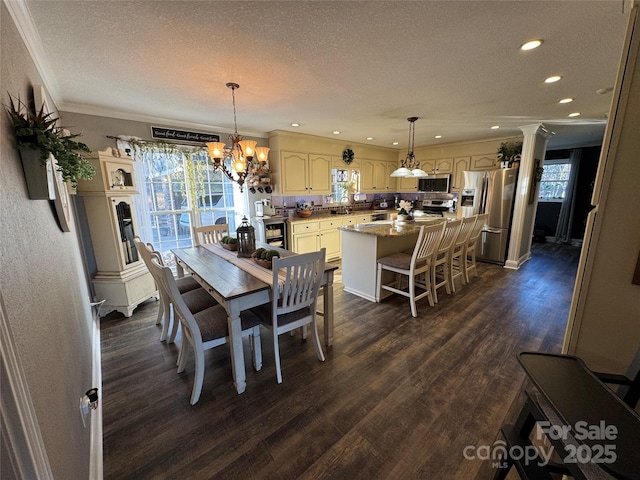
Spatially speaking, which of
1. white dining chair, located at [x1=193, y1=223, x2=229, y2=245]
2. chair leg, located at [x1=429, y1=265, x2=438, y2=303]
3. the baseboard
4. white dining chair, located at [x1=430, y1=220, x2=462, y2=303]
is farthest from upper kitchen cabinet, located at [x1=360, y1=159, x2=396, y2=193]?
the baseboard

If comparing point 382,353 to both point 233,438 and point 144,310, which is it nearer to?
point 233,438

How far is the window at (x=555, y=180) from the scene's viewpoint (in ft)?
21.0

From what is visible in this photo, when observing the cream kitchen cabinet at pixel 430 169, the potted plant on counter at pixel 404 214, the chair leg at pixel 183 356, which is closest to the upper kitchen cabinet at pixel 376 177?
the cream kitchen cabinet at pixel 430 169

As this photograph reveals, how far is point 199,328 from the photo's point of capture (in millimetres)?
1842

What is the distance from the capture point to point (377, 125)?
395cm

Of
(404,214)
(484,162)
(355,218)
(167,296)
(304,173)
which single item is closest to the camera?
(167,296)

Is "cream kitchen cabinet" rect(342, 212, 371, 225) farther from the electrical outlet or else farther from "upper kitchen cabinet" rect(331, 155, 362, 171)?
the electrical outlet

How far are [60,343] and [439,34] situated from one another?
261 cm

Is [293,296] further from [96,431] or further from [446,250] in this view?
[446,250]

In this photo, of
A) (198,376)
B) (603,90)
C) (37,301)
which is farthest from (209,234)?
(603,90)

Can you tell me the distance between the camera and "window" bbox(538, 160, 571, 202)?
641cm

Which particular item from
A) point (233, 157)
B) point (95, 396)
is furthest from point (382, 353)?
point (233, 157)

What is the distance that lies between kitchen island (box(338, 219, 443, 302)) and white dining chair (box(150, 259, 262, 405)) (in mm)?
1735

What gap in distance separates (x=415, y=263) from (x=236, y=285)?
6.64 ft
